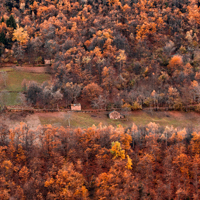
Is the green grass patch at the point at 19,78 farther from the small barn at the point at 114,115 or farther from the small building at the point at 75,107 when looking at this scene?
the small barn at the point at 114,115

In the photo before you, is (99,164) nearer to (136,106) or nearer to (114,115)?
(114,115)

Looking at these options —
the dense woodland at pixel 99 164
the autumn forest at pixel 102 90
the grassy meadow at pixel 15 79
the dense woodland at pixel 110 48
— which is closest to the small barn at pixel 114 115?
the autumn forest at pixel 102 90

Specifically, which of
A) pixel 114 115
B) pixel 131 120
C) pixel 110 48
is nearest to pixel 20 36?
pixel 110 48

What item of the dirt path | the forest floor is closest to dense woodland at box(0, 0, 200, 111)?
the dirt path

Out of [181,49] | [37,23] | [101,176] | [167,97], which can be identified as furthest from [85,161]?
[37,23]

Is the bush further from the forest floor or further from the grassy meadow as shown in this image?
the grassy meadow
